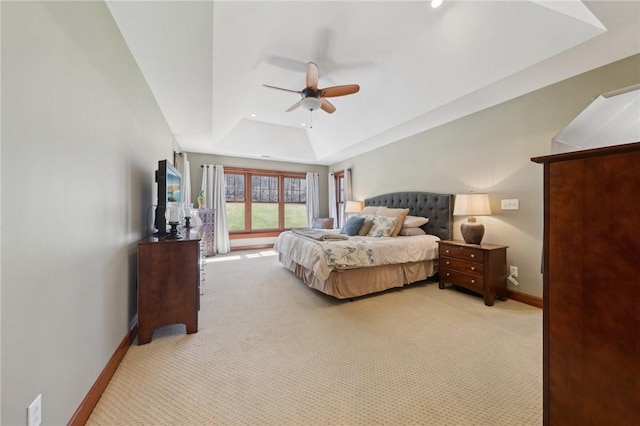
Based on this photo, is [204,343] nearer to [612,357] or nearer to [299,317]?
[299,317]

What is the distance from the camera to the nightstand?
2.67 m

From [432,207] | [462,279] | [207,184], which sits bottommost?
[462,279]

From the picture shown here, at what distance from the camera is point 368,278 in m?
2.91

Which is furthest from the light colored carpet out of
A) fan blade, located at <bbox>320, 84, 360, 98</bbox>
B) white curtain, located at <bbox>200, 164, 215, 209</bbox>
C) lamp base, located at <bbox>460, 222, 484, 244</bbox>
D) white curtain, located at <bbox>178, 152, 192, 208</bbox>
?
white curtain, located at <bbox>200, 164, 215, 209</bbox>

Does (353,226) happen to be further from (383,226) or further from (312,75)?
(312,75)

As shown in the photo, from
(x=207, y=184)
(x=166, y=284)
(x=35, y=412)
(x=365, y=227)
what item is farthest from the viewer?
(x=207, y=184)

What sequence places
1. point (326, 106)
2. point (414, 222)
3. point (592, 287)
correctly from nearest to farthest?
point (592, 287) < point (326, 106) < point (414, 222)

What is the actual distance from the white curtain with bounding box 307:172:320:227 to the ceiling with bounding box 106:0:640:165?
9.89ft

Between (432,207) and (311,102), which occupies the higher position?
(311,102)

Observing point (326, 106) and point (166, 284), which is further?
point (326, 106)

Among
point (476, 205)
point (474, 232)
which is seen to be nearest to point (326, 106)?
point (476, 205)

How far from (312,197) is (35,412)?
245 inches

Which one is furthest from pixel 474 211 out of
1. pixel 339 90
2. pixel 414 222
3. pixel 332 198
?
pixel 332 198

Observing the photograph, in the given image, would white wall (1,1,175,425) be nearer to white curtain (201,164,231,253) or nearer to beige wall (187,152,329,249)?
white curtain (201,164,231,253)
